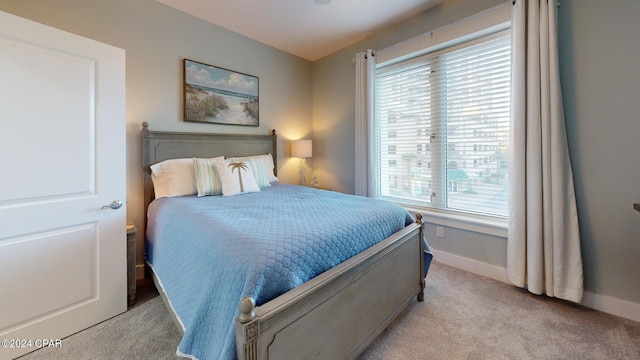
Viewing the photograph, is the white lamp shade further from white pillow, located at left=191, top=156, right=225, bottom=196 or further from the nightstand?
the nightstand

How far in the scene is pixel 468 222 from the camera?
256 centimetres

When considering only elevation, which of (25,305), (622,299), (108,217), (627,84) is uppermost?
(627,84)

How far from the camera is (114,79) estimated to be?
1820 millimetres

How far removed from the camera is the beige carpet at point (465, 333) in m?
1.51

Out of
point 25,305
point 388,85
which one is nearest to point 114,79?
point 25,305

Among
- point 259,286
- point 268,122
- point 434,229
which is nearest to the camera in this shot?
point 259,286

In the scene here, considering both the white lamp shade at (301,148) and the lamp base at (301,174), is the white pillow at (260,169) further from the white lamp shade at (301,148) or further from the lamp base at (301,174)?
the lamp base at (301,174)

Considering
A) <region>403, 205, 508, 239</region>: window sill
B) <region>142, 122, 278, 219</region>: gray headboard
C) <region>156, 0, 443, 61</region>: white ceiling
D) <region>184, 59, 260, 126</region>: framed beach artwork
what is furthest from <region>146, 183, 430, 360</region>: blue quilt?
<region>156, 0, 443, 61</region>: white ceiling

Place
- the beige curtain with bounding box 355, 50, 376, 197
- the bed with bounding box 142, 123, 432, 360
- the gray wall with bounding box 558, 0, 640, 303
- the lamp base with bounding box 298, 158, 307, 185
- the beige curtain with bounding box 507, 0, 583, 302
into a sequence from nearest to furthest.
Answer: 1. the bed with bounding box 142, 123, 432, 360
2. the gray wall with bounding box 558, 0, 640, 303
3. the beige curtain with bounding box 507, 0, 583, 302
4. the beige curtain with bounding box 355, 50, 376, 197
5. the lamp base with bounding box 298, 158, 307, 185

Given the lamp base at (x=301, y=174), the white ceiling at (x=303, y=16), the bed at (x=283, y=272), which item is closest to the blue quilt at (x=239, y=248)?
the bed at (x=283, y=272)

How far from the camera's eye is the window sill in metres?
2.38

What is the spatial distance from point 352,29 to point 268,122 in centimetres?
157

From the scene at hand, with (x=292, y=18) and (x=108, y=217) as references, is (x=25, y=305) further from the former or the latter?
(x=292, y=18)

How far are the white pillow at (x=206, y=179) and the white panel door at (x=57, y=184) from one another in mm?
618
